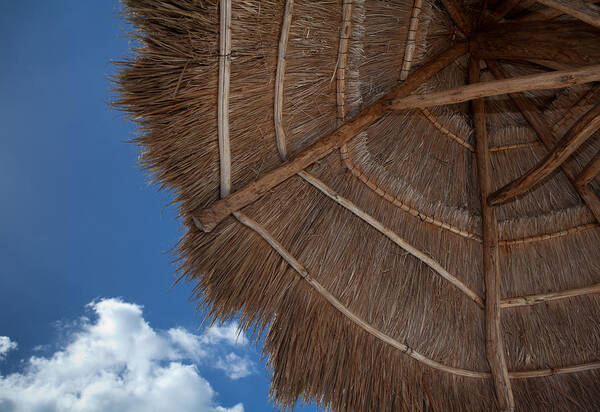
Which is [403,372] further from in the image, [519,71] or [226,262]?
[519,71]

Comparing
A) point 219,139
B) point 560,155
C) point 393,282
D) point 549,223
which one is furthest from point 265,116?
point 549,223

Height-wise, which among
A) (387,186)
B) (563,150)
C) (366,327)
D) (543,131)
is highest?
(543,131)

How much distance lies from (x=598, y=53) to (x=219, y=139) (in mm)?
1818

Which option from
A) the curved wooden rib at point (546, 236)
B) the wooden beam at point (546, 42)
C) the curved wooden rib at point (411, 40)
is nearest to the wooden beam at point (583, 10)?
the wooden beam at point (546, 42)

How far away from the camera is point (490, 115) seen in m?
3.11

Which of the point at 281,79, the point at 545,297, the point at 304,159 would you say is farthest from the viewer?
the point at 545,297

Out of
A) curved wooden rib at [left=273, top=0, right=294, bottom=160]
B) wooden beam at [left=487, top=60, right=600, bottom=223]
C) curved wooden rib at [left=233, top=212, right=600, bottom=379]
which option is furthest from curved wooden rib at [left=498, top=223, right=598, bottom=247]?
curved wooden rib at [left=273, top=0, right=294, bottom=160]

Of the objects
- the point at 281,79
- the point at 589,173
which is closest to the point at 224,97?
the point at 281,79

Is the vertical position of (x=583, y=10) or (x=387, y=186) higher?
(x=387, y=186)

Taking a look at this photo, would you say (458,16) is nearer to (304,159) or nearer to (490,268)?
(304,159)

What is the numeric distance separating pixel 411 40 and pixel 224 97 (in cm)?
110

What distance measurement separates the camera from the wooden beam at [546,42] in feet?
6.72

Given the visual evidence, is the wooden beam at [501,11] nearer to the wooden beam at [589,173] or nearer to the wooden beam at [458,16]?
the wooden beam at [458,16]

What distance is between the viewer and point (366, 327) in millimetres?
2672
